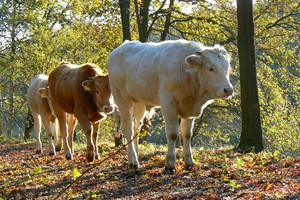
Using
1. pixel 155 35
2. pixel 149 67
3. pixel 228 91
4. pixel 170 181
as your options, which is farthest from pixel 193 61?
pixel 155 35

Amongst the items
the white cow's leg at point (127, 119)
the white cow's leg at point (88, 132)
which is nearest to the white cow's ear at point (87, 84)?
the white cow's leg at point (88, 132)

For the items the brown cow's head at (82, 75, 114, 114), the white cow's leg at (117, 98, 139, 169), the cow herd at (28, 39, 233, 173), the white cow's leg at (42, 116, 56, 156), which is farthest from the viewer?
the white cow's leg at (42, 116, 56, 156)

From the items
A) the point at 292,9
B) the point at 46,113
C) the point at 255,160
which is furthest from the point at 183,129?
the point at 292,9

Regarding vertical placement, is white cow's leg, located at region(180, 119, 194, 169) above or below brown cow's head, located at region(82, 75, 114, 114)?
below

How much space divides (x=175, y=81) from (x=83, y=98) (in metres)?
3.56

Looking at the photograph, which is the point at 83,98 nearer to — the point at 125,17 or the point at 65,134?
the point at 65,134

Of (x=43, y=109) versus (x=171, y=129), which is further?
(x=43, y=109)

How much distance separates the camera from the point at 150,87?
370 inches

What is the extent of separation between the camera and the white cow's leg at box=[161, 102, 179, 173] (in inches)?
347

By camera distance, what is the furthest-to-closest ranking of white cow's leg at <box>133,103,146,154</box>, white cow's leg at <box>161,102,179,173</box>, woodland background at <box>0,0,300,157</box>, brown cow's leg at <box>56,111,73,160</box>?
woodland background at <box>0,0,300,157</box> < brown cow's leg at <box>56,111,73,160</box> < white cow's leg at <box>133,103,146,154</box> < white cow's leg at <box>161,102,179,173</box>

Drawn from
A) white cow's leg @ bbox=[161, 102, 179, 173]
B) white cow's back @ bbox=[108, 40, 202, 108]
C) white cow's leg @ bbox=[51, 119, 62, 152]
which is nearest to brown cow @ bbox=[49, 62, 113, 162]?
white cow's back @ bbox=[108, 40, 202, 108]

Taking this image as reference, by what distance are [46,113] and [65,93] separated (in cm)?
307

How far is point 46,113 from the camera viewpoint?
1530 cm

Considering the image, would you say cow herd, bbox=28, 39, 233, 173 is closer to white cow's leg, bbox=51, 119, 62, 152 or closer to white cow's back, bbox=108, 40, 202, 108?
white cow's back, bbox=108, 40, 202, 108
